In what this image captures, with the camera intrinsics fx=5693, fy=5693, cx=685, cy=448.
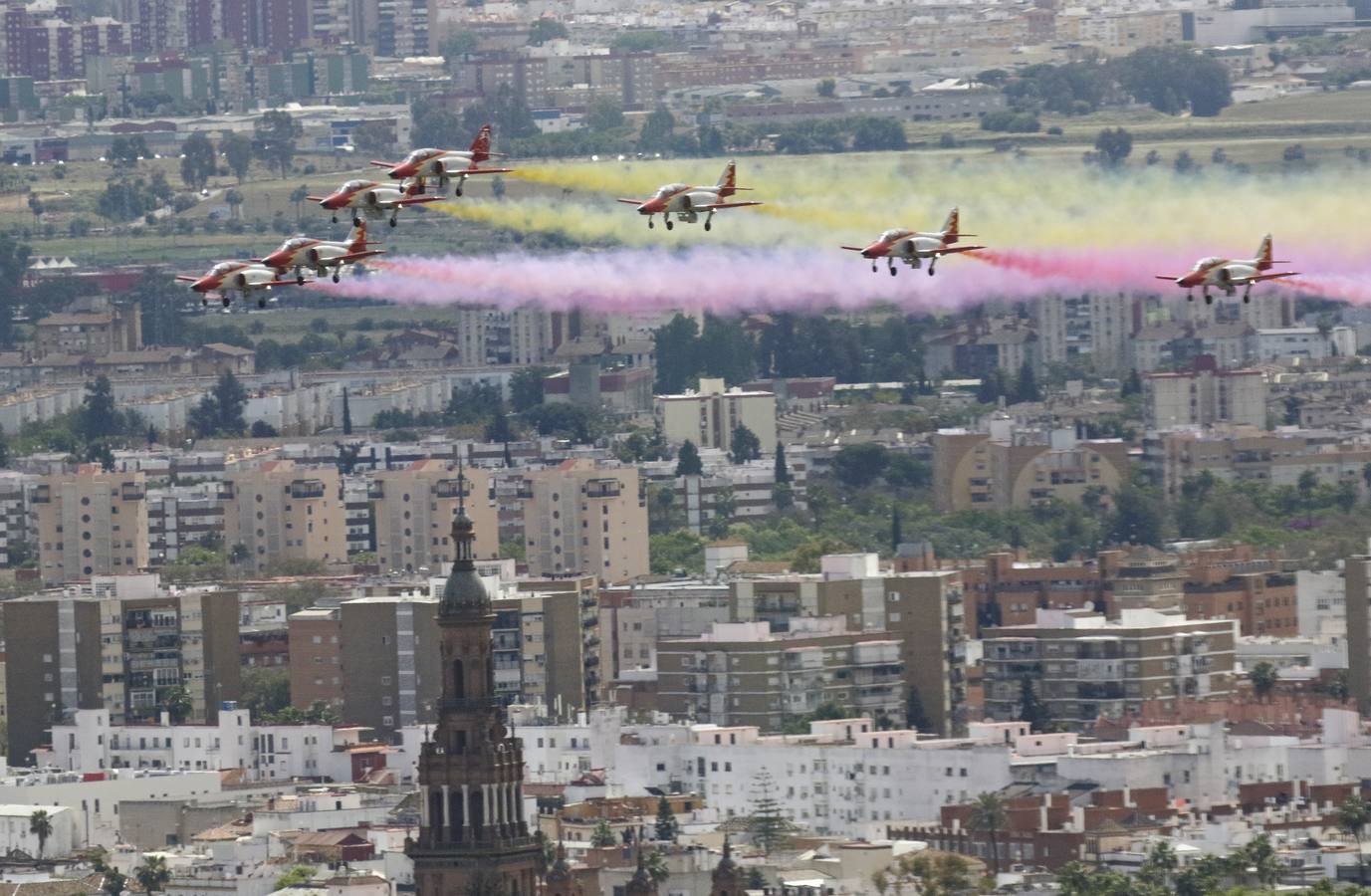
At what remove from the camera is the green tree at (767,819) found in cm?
8644

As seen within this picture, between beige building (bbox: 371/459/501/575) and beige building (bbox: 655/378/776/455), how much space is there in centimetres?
2273

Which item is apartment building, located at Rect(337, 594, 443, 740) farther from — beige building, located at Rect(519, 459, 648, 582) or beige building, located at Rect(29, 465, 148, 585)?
beige building, located at Rect(29, 465, 148, 585)

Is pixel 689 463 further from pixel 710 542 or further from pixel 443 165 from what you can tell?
pixel 443 165

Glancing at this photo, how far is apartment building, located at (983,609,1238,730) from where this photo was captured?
10500 cm

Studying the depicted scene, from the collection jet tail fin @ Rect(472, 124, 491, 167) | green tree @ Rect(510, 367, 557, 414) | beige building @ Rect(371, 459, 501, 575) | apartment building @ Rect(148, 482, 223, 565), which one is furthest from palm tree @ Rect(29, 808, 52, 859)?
green tree @ Rect(510, 367, 557, 414)

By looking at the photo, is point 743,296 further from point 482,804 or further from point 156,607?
point 482,804

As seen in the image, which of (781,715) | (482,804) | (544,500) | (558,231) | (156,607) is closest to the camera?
(482,804)

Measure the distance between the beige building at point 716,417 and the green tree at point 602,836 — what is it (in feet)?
257

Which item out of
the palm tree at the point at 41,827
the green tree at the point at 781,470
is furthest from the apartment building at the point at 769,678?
the green tree at the point at 781,470

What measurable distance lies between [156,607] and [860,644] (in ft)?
50.8

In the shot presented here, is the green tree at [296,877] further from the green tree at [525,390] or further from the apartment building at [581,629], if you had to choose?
the green tree at [525,390]

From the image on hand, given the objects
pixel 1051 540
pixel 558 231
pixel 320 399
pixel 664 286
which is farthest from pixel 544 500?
pixel 558 231

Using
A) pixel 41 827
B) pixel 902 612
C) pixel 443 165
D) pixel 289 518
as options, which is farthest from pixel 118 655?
pixel 443 165

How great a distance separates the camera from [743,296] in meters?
180
